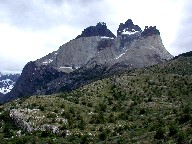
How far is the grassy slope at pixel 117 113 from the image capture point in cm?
5484

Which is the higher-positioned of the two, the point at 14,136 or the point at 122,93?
the point at 122,93

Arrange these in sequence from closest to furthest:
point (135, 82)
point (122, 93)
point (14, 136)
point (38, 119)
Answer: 1. point (14, 136)
2. point (38, 119)
3. point (122, 93)
4. point (135, 82)

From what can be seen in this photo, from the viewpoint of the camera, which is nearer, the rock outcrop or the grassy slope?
the grassy slope

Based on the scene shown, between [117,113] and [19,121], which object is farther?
[117,113]

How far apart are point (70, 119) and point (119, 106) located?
23894mm

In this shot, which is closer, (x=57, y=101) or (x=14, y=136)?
(x=14, y=136)

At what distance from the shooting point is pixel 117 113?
88188 mm

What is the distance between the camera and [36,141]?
6266cm

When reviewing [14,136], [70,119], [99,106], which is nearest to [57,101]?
[99,106]

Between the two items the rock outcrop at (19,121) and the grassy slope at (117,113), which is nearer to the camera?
the grassy slope at (117,113)

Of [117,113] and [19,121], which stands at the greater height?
[117,113]

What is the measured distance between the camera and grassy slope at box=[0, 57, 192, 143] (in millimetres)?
54844

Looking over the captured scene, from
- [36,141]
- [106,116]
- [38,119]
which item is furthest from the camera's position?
[106,116]

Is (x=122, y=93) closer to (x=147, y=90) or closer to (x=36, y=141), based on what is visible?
(x=147, y=90)
